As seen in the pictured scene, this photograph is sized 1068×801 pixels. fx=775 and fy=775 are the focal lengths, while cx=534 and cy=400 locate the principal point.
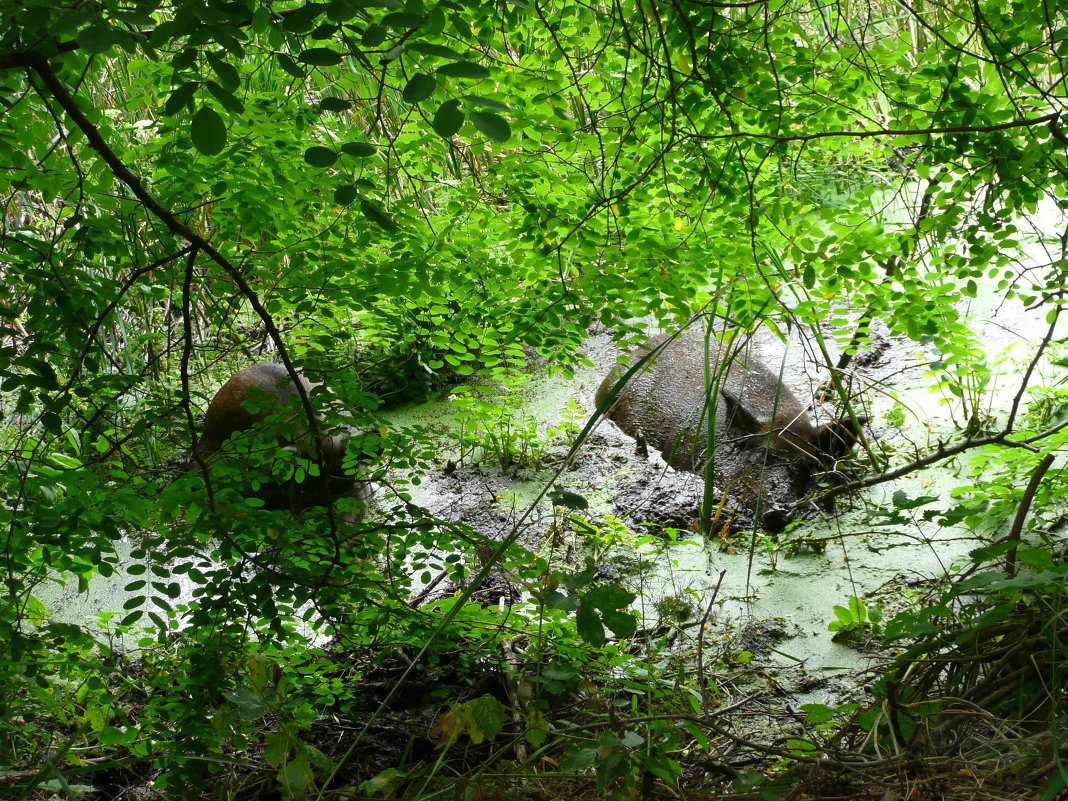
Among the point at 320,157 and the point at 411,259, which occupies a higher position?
the point at 411,259

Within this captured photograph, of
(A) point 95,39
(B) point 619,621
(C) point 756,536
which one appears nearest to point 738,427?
(C) point 756,536

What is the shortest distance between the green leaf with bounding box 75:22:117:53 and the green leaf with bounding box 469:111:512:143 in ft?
1.15

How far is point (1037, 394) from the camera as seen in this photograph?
3.01m

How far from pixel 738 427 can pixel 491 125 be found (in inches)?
117

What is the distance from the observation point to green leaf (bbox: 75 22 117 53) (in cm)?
72

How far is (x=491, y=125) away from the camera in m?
0.72

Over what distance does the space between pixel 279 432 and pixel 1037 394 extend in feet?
9.32

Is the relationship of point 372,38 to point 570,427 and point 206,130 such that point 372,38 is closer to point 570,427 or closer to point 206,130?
point 206,130

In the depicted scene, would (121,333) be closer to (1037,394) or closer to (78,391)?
(78,391)

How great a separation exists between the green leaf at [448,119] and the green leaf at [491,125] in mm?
16

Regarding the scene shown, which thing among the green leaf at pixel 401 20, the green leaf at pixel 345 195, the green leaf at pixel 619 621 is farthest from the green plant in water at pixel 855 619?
the green leaf at pixel 401 20

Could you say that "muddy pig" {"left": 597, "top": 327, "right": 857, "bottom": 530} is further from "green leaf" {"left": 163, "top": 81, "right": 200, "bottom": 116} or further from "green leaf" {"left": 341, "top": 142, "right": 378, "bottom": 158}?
"green leaf" {"left": 163, "top": 81, "right": 200, "bottom": 116}

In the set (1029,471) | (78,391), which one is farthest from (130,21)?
(1029,471)

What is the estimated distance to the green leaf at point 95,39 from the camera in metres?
0.72
